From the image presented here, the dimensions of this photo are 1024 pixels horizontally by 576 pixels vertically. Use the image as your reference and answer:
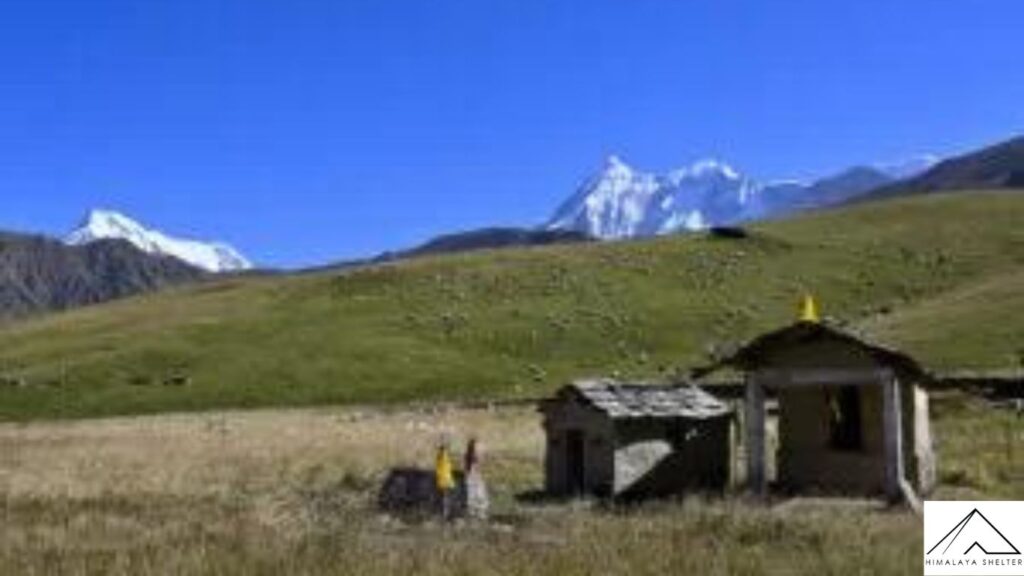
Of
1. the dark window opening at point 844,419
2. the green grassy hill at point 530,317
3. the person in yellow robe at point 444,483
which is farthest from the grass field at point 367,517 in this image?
the green grassy hill at point 530,317

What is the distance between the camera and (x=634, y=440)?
40.0 metres

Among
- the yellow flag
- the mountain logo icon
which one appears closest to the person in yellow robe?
the yellow flag

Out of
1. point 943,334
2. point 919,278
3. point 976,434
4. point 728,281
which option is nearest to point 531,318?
point 728,281

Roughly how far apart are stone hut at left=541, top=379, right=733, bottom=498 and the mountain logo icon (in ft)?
68.8

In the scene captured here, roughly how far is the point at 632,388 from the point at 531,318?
234 feet

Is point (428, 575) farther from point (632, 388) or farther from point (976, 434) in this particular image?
point (976, 434)

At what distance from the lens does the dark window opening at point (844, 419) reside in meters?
40.3

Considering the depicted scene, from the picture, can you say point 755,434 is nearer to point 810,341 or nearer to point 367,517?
point 810,341

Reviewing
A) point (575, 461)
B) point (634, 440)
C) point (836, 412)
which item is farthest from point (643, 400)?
point (836, 412)

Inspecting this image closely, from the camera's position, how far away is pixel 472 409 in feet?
258

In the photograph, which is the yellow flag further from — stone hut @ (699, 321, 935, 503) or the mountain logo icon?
the mountain logo icon

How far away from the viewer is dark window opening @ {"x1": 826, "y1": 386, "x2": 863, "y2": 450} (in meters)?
40.3

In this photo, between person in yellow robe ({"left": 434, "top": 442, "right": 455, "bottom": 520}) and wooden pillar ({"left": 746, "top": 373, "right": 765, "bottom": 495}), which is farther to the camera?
wooden pillar ({"left": 746, "top": 373, "right": 765, "bottom": 495})

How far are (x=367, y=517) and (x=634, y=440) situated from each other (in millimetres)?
10240
